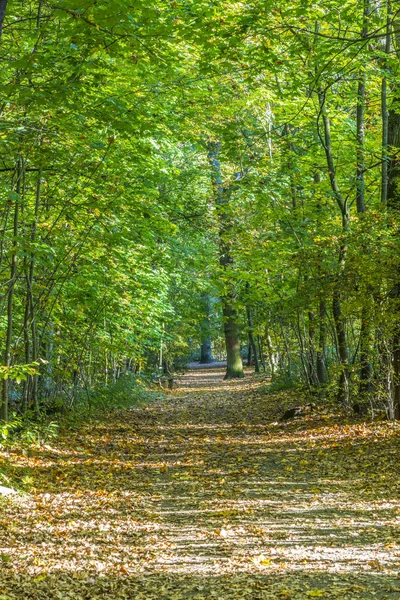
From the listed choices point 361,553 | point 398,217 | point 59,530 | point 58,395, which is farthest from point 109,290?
point 361,553

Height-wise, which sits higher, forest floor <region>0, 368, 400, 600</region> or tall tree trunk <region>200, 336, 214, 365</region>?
tall tree trunk <region>200, 336, 214, 365</region>

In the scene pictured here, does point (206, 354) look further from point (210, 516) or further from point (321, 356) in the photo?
point (210, 516)

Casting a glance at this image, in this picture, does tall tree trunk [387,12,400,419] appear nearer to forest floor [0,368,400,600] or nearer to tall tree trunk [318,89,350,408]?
forest floor [0,368,400,600]

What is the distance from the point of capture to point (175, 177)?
58.1 ft

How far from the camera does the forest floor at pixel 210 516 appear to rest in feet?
14.8

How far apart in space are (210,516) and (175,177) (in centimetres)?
1276

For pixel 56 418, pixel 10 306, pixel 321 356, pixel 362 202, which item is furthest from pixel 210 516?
pixel 321 356

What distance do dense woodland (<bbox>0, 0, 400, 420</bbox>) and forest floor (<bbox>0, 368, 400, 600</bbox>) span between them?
1.40 meters

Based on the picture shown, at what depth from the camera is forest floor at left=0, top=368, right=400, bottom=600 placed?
14.8 ft

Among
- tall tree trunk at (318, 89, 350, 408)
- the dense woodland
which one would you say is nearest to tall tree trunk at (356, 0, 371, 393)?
the dense woodland

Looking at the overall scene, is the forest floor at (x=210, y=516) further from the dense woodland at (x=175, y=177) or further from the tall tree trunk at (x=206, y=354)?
the tall tree trunk at (x=206, y=354)

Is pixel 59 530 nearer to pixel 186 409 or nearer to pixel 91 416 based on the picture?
pixel 91 416

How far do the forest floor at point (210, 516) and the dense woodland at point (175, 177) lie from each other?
1397 mm

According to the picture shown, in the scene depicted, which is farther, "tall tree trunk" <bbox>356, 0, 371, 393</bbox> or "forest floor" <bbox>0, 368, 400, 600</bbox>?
"tall tree trunk" <bbox>356, 0, 371, 393</bbox>
